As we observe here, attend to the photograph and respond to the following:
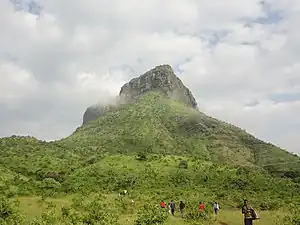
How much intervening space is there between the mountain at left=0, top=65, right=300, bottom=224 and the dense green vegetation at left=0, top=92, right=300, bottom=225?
0.17 meters

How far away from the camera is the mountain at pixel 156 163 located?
6906cm

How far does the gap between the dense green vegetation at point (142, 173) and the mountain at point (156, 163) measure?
17cm

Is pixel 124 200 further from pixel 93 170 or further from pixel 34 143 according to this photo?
pixel 34 143

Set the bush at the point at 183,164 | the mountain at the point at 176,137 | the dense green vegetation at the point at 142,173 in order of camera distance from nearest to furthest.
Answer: the dense green vegetation at the point at 142,173, the bush at the point at 183,164, the mountain at the point at 176,137

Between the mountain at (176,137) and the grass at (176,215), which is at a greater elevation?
the mountain at (176,137)

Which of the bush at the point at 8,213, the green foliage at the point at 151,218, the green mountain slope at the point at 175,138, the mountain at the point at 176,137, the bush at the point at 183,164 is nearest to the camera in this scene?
the green foliage at the point at 151,218

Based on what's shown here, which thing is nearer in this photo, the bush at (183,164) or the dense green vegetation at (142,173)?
the dense green vegetation at (142,173)

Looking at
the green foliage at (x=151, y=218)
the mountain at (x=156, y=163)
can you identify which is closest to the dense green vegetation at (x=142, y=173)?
the green foliage at (x=151, y=218)

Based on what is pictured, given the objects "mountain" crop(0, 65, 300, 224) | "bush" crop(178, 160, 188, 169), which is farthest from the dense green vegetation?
"bush" crop(178, 160, 188, 169)

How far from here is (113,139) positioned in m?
132

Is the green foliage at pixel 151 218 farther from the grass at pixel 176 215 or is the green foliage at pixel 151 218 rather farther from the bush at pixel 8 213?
the grass at pixel 176 215

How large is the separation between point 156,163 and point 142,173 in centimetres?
814

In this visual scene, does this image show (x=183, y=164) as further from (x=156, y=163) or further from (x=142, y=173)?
(x=142, y=173)

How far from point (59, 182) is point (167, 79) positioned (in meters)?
125
